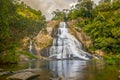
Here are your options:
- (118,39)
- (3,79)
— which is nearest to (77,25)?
(118,39)

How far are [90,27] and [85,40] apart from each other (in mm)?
5557

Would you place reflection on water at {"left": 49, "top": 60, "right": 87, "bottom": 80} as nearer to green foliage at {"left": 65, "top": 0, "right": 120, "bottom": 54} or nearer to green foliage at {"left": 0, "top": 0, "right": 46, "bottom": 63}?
green foliage at {"left": 0, "top": 0, "right": 46, "bottom": 63}

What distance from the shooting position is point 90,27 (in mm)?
71125

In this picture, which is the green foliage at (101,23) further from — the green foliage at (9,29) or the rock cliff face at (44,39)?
the green foliage at (9,29)

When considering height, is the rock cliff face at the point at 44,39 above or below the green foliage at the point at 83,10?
below

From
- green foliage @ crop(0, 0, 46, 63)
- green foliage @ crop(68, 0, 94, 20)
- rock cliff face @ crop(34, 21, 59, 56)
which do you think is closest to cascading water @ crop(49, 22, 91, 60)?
rock cliff face @ crop(34, 21, 59, 56)

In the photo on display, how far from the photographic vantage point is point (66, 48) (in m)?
61.7

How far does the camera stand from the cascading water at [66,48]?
57500mm

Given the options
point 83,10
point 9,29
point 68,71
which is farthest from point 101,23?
point 68,71

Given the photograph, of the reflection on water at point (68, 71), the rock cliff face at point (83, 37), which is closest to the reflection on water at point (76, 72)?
the reflection on water at point (68, 71)

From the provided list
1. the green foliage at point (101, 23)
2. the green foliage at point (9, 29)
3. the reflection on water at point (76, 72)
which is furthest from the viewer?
the green foliage at point (101, 23)

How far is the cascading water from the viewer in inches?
2264

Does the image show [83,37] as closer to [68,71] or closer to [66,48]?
[66,48]

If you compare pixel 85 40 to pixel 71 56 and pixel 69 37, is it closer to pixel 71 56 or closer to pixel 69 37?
pixel 69 37
